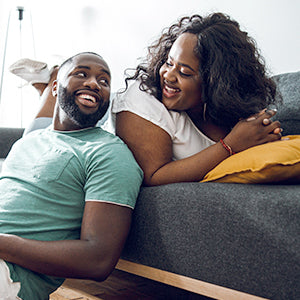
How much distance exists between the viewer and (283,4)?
1.94 meters

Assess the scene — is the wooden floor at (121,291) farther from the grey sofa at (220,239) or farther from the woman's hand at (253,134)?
the woman's hand at (253,134)

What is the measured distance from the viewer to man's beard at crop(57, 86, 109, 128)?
1295mm

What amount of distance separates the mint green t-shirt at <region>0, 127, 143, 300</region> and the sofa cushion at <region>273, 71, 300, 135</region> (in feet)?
2.12

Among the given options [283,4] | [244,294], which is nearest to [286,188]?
[244,294]

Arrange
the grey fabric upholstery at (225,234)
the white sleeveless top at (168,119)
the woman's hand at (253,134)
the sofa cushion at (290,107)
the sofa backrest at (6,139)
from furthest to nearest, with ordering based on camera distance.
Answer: the sofa backrest at (6,139)
the sofa cushion at (290,107)
the white sleeveless top at (168,119)
the woman's hand at (253,134)
the grey fabric upholstery at (225,234)

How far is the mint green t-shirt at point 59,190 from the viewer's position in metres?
1.09

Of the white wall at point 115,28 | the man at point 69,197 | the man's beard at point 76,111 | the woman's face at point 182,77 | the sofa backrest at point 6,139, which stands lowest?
the sofa backrest at point 6,139

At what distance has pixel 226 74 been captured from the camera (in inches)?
49.2

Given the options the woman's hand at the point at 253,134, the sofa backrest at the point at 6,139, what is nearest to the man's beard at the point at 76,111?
the woman's hand at the point at 253,134

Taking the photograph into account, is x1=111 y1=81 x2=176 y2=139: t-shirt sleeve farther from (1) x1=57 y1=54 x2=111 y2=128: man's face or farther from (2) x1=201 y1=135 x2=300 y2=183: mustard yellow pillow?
(2) x1=201 y1=135 x2=300 y2=183: mustard yellow pillow

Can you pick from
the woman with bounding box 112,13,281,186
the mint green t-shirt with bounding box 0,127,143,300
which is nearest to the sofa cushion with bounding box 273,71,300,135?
the woman with bounding box 112,13,281,186

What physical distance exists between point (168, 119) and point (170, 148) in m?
0.09

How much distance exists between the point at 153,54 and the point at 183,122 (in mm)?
320

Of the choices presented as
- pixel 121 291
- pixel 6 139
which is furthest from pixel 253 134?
pixel 6 139
